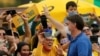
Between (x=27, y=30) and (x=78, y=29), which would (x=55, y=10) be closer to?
(x=27, y=30)

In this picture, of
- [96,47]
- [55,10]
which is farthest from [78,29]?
[55,10]

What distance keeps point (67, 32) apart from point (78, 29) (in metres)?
1.10

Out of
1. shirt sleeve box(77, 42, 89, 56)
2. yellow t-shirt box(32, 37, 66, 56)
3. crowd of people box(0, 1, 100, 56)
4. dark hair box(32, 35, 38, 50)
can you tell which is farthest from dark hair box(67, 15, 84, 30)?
dark hair box(32, 35, 38, 50)

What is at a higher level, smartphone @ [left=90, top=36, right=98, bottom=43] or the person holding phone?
the person holding phone

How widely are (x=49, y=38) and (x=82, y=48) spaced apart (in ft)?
4.18

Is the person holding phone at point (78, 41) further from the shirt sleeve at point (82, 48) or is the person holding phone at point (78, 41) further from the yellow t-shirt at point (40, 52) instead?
the yellow t-shirt at point (40, 52)

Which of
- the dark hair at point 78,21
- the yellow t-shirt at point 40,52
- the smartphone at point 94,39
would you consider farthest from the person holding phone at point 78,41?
the smartphone at point 94,39

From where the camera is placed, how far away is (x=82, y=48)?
30.1 feet

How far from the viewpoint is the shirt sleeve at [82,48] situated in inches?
360

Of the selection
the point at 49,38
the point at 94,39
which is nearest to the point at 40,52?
the point at 49,38

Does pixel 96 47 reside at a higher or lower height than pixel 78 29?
lower

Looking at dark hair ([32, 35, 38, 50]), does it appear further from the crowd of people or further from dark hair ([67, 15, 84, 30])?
dark hair ([67, 15, 84, 30])

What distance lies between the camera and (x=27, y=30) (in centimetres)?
1130

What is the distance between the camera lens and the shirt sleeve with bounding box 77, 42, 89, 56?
9.14 m
